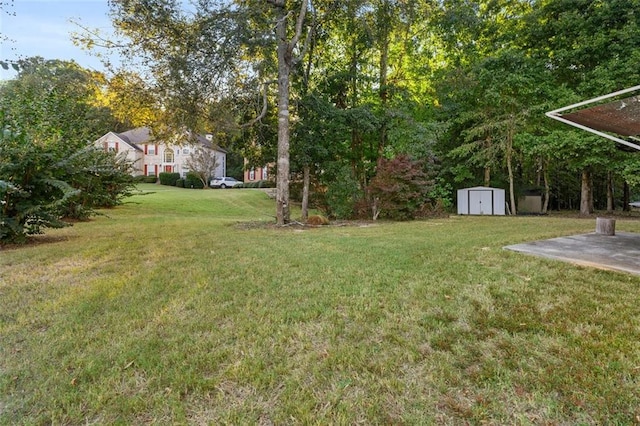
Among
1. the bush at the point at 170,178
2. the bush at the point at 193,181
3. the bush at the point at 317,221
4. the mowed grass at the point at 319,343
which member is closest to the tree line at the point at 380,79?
the bush at the point at 317,221

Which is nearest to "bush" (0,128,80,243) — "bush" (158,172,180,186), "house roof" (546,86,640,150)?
"house roof" (546,86,640,150)

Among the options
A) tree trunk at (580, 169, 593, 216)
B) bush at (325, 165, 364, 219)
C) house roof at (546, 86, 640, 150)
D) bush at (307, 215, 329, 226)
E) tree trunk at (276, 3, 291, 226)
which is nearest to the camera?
house roof at (546, 86, 640, 150)

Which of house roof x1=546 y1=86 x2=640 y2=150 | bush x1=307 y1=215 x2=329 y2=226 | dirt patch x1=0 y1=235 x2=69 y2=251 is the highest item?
house roof x1=546 y1=86 x2=640 y2=150

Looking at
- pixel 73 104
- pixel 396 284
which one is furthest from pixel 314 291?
pixel 73 104

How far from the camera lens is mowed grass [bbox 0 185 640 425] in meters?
1.70

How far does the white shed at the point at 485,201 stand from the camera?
14.5m

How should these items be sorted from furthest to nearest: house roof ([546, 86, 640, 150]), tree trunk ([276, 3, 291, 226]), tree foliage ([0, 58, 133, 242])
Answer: tree trunk ([276, 3, 291, 226]), tree foliage ([0, 58, 133, 242]), house roof ([546, 86, 640, 150])

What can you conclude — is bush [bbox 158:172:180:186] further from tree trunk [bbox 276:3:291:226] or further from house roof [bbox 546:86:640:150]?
house roof [bbox 546:86:640:150]

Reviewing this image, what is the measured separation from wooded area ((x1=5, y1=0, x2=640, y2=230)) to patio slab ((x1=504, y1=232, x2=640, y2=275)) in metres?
5.24

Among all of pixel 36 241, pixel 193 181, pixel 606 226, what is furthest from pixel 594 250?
pixel 193 181

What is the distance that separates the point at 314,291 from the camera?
3361 mm

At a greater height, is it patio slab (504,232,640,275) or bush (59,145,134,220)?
bush (59,145,134,220)

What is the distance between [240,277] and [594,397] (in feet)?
10.3

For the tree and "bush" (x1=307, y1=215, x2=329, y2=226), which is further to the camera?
"bush" (x1=307, y1=215, x2=329, y2=226)
